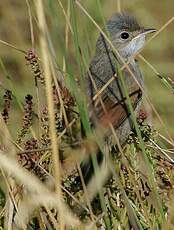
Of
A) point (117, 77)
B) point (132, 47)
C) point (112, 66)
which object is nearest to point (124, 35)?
point (132, 47)

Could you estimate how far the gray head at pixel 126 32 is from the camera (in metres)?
5.76

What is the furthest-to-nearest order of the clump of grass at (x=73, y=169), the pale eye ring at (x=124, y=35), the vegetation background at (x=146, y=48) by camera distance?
the vegetation background at (x=146, y=48), the pale eye ring at (x=124, y=35), the clump of grass at (x=73, y=169)

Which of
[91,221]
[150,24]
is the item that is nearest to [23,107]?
[91,221]

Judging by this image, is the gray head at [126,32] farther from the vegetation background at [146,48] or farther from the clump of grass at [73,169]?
the clump of grass at [73,169]

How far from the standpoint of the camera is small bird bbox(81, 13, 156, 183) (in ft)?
15.8

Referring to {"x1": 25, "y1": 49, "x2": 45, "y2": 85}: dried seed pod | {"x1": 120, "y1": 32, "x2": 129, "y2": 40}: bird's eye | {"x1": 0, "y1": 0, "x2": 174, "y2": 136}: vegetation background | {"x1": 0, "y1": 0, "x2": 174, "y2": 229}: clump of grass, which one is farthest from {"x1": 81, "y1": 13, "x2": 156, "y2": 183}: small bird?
{"x1": 0, "y1": 0, "x2": 174, "y2": 136}: vegetation background

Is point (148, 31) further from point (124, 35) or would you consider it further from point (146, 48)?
point (146, 48)

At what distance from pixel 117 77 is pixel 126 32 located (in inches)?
54.5

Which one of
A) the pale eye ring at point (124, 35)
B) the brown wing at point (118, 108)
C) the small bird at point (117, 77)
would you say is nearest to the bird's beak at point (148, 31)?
the small bird at point (117, 77)

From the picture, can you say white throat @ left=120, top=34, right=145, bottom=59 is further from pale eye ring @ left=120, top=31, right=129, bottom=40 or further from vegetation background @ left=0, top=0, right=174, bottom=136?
vegetation background @ left=0, top=0, right=174, bottom=136

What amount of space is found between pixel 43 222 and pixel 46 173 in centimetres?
23

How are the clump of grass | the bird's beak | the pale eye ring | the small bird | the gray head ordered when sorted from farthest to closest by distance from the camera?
the pale eye ring → the gray head → the bird's beak → the small bird → the clump of grass

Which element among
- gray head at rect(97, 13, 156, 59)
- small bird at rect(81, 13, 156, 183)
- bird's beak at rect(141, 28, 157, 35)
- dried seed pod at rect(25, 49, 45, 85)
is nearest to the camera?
dried seed pod at rect(25, 49, 45, 85)

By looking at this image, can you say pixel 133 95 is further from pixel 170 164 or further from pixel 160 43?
pixel 160 43
